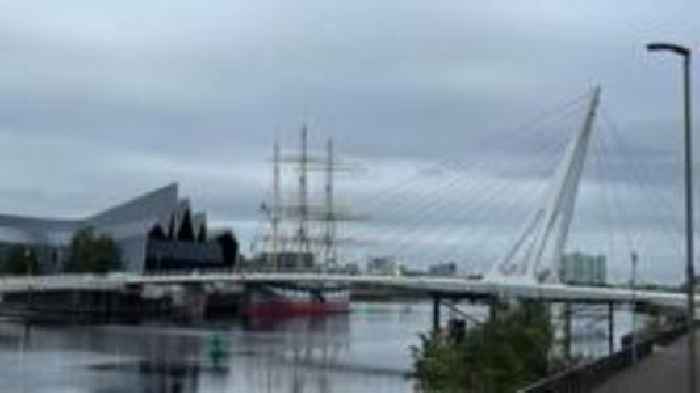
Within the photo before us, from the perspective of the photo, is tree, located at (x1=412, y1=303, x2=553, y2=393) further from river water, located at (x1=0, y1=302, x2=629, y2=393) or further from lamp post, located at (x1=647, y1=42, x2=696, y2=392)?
river water, located at (x1=0, y1=302, x2=629, y2=393)

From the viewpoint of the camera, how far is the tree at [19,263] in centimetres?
18012

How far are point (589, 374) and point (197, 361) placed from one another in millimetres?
49253

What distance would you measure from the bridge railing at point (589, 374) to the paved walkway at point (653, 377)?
0.24 meters

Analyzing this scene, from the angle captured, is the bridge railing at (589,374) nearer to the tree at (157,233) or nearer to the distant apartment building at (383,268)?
the distant apartment building at (383,268)

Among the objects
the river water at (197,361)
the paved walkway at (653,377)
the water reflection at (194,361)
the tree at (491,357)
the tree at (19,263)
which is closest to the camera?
the tree at (491,357)

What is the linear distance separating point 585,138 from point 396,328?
5227 centimetres

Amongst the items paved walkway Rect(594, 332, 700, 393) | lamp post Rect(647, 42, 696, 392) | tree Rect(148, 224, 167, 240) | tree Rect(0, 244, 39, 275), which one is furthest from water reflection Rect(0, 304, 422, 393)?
tree Rect(148, 224, 167, 240)

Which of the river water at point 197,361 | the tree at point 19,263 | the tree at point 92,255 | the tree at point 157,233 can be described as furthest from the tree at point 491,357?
the tree at point 157,233

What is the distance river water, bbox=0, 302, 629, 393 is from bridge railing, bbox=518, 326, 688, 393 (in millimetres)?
10071

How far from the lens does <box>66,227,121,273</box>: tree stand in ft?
574

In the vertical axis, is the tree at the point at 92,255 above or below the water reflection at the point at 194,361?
above

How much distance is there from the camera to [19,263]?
182500 millimetres

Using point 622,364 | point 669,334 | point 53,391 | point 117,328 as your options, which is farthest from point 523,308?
point 117,328

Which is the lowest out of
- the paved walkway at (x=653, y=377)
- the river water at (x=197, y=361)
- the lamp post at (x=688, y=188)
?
the river water at (x=197, y=361)
